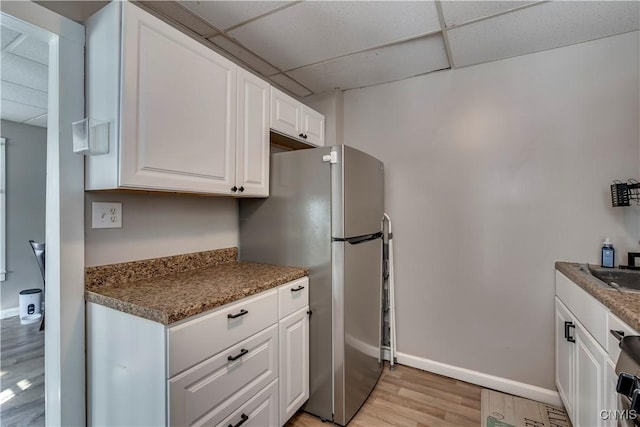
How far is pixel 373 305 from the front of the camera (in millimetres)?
2090

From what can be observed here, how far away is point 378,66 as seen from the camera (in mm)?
2176

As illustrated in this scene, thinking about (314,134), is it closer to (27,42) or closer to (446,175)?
(446,175)

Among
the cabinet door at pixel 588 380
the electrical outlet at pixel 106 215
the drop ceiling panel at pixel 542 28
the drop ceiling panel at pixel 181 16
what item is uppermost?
the drop ceiling panel at pixel 181 16

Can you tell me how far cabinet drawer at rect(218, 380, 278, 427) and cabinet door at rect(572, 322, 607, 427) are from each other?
1.39 m

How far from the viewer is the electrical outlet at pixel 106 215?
1.33 m

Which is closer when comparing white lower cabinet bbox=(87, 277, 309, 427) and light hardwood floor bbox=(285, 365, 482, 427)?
white lower cabinet bbox=(87, 277, 309, 427)

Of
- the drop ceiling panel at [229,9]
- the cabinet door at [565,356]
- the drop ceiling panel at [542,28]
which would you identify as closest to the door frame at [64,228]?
the drop ceiling panel at [229,9]

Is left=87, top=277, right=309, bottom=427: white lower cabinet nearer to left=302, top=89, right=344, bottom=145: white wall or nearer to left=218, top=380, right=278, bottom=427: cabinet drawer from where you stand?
left=218, top=380, right=278, bottom=427: cabinet drawer

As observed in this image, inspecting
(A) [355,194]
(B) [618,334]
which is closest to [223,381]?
(A) [355,194]

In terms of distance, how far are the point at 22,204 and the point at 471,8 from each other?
4.91m

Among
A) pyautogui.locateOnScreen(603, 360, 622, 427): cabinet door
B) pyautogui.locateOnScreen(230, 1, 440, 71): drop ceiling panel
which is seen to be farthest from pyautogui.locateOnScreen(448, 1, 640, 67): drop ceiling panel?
pyautogui.locateOnScreen(603, 360, 622, 427): cabinet door

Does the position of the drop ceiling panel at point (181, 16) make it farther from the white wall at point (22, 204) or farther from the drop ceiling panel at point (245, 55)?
the white wall at point (22, 204)

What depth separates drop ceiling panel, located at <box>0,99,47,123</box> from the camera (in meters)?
2.93

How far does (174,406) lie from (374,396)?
143 centimetres
